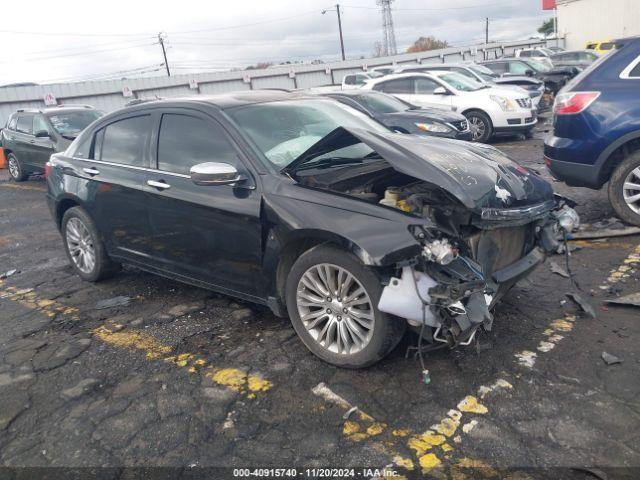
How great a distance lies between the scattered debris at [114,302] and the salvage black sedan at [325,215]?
38 centimetres

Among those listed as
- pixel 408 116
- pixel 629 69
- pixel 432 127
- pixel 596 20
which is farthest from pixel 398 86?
pixel 596 20

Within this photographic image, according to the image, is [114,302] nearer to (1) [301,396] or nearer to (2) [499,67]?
(1) [301,396]

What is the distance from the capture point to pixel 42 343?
414cm

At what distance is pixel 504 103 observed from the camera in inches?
474

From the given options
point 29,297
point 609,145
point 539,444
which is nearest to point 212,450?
point 539,444

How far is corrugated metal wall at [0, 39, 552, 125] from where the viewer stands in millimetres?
24781

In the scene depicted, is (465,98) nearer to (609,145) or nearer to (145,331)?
(609,145)

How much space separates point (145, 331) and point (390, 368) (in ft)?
6.67

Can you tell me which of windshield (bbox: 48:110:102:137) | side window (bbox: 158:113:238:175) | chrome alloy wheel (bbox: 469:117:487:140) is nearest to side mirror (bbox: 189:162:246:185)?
side window (bbox: 158:113:238:175)

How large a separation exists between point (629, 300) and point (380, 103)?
723cm

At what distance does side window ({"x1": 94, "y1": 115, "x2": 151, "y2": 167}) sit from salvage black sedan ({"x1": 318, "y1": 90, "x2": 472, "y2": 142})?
196 inches

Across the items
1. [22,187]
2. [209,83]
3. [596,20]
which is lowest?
[22,187]

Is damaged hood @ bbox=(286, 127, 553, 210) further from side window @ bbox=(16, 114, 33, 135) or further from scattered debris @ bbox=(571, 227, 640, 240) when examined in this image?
side window @ bbox=(16, 114, 33, 135)

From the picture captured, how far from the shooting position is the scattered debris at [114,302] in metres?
4.79
